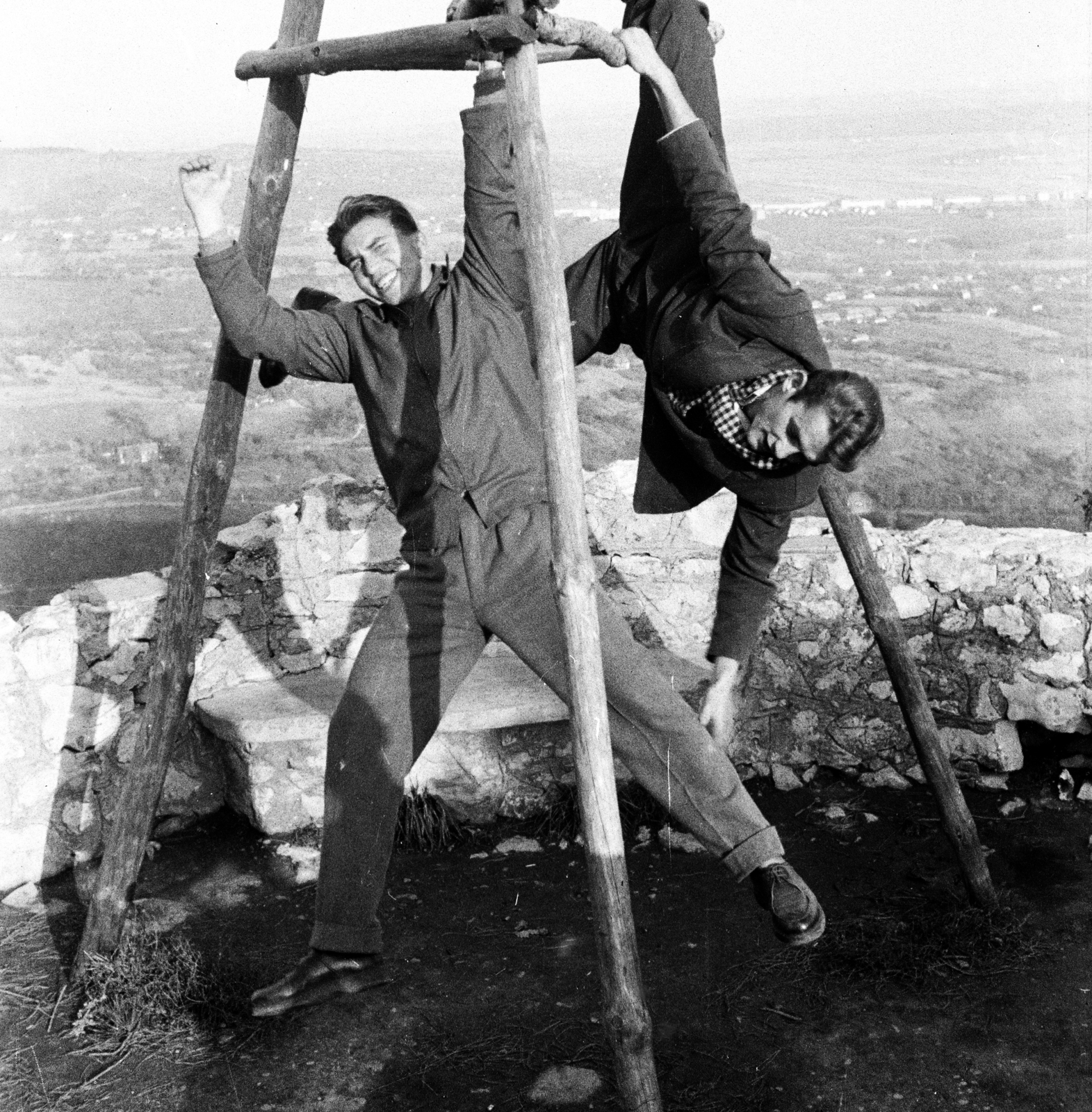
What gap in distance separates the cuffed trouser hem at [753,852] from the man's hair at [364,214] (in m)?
1.71

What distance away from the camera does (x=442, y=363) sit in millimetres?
3074

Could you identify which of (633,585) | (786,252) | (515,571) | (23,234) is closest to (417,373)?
(515,571)

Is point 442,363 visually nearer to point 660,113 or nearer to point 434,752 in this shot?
point 660,113

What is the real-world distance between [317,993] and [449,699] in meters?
0.87

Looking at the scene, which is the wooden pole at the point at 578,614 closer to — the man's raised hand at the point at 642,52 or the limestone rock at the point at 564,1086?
the man's raised hand at the point at 642,52

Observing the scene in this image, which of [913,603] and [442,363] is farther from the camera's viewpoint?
[913,603]

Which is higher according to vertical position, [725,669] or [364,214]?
[364,214]

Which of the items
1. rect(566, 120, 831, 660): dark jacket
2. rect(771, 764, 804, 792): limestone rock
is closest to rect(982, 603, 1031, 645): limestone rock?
rect(771, 764, 804, 792): limestone rock

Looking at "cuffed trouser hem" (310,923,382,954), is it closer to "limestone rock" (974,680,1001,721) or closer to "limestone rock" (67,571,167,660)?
"limestone rock" (67,571,167,660)

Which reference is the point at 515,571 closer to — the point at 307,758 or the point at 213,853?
the point at 307,758

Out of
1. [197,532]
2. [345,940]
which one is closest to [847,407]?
[345,940]

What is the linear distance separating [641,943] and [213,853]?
1721mm

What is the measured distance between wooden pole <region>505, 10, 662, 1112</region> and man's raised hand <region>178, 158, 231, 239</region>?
2.71ft

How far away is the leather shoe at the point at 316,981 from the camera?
325 cm
